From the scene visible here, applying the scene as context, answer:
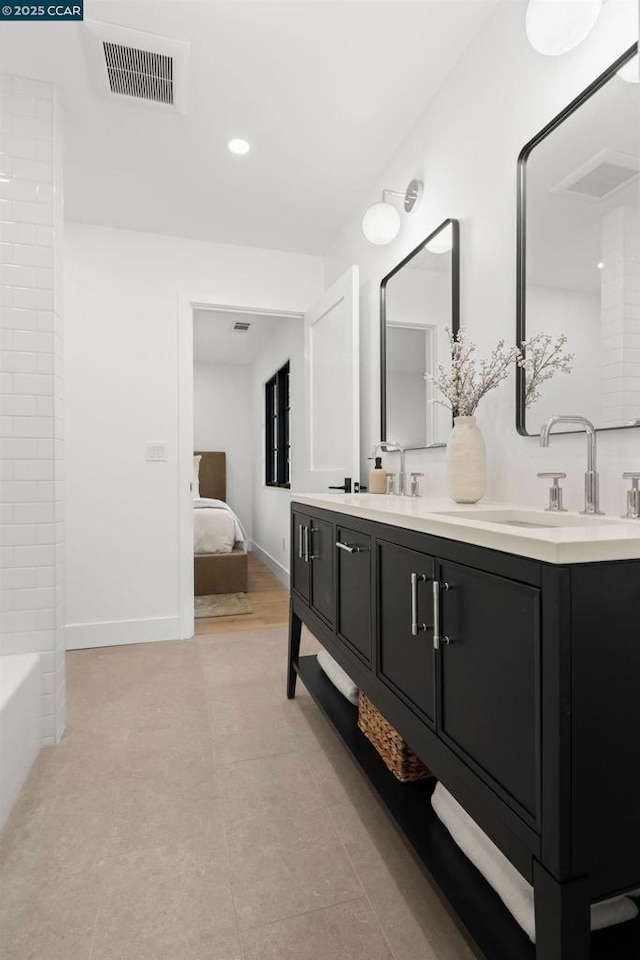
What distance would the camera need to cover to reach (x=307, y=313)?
3348 mm

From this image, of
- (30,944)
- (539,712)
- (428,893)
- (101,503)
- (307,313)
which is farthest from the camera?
(307,313)

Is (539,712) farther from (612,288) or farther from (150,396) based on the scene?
(150,396)

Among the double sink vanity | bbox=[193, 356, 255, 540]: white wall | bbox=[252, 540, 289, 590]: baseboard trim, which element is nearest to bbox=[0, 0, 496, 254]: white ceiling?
the double sink vanity

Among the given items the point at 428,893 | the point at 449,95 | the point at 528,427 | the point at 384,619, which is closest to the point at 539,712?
the point at 384,619

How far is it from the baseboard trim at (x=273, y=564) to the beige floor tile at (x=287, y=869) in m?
3.04

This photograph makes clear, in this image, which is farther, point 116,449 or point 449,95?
point 116,449

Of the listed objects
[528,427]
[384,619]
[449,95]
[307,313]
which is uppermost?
[449,95]

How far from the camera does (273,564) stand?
522 cm

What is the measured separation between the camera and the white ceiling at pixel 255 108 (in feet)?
5.56

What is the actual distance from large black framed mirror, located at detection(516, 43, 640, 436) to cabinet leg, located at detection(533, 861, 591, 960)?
89 cm

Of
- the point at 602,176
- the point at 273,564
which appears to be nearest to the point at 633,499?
the point at 602,176

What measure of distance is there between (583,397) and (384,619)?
755 mm

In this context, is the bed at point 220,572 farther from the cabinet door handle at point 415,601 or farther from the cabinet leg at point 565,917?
the cabinet leg at point 565,917
